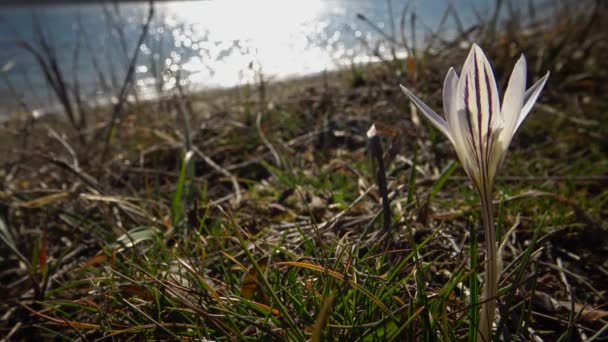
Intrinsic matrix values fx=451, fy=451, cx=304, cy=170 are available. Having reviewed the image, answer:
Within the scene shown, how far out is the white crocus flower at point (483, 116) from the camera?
0.54 m

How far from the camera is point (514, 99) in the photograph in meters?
0.53

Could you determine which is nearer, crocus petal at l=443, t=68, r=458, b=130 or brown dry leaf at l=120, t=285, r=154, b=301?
crocus petal at l=443, t=68, r=458, b=130

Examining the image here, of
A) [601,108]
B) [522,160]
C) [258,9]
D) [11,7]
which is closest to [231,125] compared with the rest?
[522,160]

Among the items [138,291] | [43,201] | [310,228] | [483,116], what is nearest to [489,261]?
[483,116]

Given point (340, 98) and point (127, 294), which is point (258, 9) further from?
point (127, 294)

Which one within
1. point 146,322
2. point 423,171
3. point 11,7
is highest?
point 11,7

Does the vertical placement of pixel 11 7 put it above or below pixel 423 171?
above

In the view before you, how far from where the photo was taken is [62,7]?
2289cm

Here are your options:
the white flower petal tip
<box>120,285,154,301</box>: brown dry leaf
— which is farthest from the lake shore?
the white flower petal tip

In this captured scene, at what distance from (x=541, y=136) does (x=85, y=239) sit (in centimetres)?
180

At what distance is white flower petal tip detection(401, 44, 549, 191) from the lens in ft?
1.77

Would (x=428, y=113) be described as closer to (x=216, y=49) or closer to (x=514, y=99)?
(x=514, y=99)

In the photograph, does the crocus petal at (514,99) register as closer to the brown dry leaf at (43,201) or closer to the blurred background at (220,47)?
the brown dry leaf at (43,201)

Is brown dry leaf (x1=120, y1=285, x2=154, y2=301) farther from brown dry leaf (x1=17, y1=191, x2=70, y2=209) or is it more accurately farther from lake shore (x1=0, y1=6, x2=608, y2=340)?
brown dry leaf (x1=17, y1=191, x2=70, y2=209)
